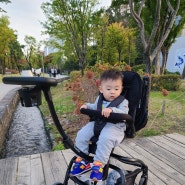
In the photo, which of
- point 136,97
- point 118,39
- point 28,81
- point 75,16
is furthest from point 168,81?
point 118,39

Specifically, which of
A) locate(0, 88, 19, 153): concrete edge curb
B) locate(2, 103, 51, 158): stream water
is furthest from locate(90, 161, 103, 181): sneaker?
locate(0, 88, 19, 153): concrete edge curb

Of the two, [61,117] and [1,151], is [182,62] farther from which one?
[1,151]

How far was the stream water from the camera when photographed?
4521mm

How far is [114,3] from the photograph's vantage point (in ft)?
25.8

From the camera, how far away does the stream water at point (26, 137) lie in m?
4.52

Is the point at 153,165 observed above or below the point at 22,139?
above

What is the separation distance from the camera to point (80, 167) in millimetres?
1752

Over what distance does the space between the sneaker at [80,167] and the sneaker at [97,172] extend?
0.23 meters

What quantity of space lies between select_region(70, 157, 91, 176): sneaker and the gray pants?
12 cm

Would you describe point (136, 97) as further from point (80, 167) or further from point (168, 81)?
point (168, 81)

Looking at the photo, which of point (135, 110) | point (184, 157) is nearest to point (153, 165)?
point (184, 157)

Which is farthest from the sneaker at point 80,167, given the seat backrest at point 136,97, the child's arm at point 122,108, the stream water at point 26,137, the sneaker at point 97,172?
the stream water at point 26,137

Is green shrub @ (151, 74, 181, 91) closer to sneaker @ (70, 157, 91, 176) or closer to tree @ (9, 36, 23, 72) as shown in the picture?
sneaker @ (70, 157, 91, 176)

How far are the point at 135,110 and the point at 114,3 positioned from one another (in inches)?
283
